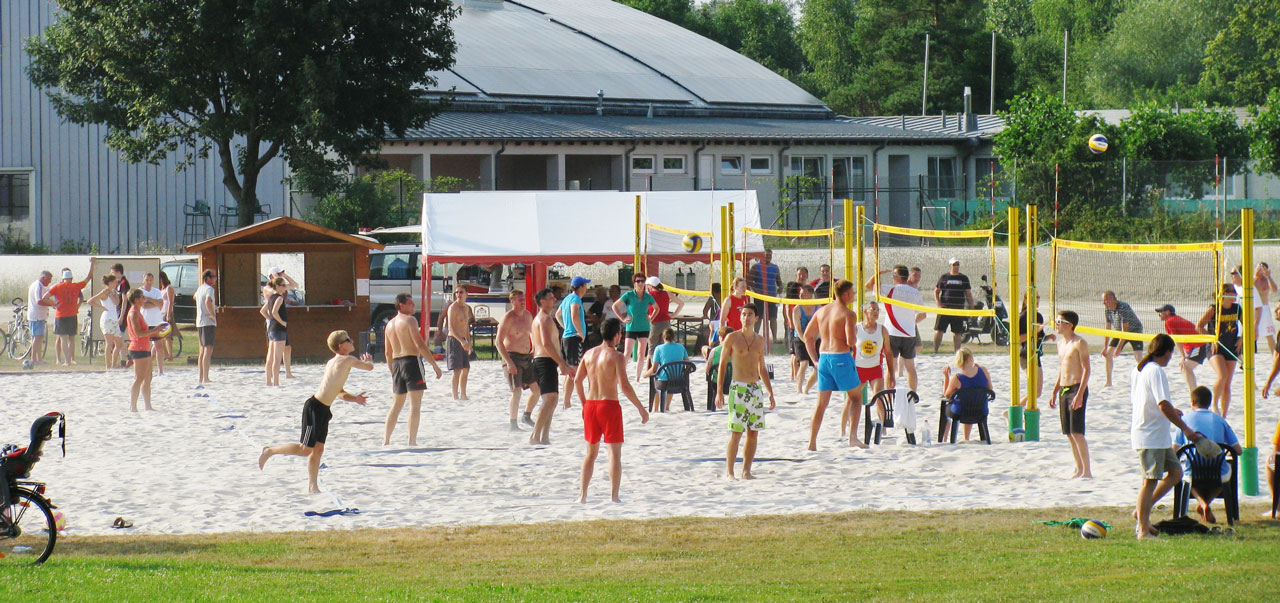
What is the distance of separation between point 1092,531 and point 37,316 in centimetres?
1583

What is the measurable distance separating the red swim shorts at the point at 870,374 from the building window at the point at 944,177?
28.2 metres

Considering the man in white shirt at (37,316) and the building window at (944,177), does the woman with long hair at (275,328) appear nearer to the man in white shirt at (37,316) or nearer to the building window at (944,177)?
the man in white shirt at (37,316)

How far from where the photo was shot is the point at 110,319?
18.8 m

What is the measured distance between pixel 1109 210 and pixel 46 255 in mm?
21919

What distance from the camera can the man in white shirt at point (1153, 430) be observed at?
8.52m

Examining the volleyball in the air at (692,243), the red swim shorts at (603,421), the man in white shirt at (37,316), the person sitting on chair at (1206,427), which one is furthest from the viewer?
the volleyball in the air at (692,243)

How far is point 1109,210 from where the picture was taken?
29562 mm

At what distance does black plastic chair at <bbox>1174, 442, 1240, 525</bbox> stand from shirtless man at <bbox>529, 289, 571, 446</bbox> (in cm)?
559

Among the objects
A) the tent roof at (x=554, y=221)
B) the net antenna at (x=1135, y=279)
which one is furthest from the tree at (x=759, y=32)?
the tent roof at (x=554, y=221)

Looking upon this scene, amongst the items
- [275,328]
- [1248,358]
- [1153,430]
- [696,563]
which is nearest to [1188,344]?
[1248,358]

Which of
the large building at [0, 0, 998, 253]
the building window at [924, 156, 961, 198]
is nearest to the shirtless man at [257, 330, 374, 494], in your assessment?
the large building at [0, 0, 998, 253]

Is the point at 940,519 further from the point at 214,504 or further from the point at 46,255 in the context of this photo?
the point at 46,255

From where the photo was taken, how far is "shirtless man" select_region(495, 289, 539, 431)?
538 inches

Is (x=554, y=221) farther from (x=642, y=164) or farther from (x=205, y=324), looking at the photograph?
(x=642, y=164)
